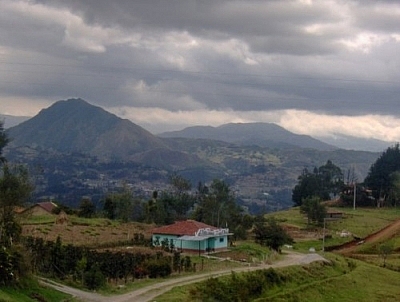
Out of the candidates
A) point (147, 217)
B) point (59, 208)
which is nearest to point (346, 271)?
point (147, 217)

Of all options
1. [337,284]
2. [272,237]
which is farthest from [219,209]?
[337,284]

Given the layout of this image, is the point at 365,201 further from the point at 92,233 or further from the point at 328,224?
the point at 92,233

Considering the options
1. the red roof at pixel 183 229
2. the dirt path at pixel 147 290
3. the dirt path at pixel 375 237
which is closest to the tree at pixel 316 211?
the dirt path at pixel 375 237

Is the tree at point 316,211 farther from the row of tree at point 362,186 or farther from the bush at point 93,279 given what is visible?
the bush at point 93,279

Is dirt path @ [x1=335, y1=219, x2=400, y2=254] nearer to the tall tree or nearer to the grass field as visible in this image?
the grass field

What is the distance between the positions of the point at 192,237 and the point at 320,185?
81402mm

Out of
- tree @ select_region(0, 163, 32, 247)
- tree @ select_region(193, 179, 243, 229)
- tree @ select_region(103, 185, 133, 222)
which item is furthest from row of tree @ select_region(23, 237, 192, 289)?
Answer: tree @ select_region(103, 185, 133, 222)

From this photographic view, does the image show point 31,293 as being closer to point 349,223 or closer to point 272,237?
point 272,237

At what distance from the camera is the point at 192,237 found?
60.5 m

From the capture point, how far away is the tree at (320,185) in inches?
5290

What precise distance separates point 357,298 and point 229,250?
54.1 feet

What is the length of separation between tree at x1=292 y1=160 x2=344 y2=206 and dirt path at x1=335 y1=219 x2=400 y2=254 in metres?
40.8

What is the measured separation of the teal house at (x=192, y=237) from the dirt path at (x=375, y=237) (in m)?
20.6

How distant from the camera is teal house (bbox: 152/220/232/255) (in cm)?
6056
